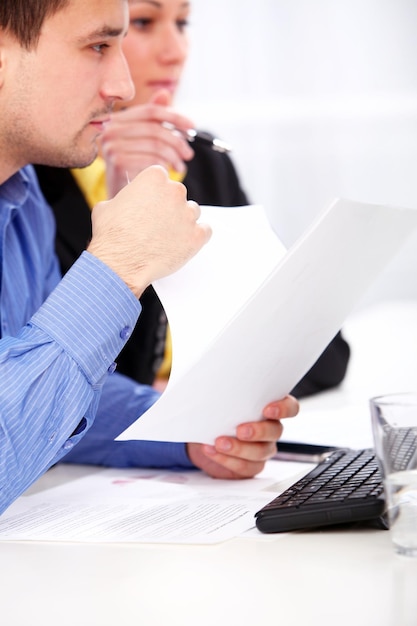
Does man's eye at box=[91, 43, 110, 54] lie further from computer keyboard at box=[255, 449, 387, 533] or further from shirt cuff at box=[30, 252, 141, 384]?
computer keyboard at box=[255, 449, 387, 533]

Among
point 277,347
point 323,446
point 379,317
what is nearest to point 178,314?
point 277,347

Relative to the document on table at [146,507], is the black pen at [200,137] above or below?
above

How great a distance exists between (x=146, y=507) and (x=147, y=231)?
0.30 m

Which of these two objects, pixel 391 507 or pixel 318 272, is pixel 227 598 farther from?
pixel 318 272

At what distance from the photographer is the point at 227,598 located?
28.1 inches

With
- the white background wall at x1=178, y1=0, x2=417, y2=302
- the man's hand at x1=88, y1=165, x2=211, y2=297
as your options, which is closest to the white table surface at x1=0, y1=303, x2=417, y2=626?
the man's hand at x1=88, y1=165, x2=211, y2=297

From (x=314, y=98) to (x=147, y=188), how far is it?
73.3 inches

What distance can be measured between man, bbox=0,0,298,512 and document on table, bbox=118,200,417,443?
0.12ft

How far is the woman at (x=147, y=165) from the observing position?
171 cm

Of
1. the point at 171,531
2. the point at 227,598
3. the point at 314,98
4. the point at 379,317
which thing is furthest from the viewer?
the point at 314,98

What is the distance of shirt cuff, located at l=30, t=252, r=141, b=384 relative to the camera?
95cm

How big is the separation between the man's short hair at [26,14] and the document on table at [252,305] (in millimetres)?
352

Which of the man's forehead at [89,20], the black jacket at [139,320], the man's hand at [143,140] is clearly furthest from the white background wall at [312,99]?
the man's forehead at [89,20]

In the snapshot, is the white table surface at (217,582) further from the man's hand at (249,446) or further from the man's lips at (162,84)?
the man's lips at (162,84)
